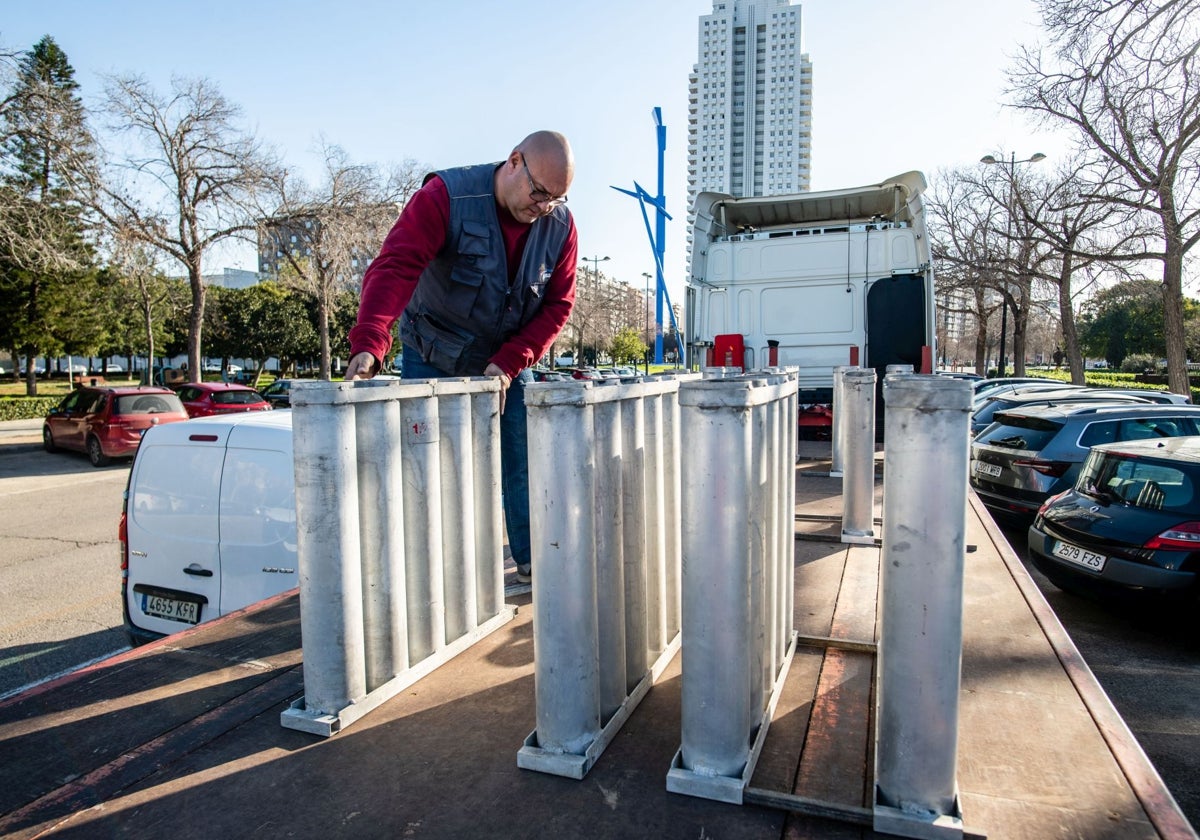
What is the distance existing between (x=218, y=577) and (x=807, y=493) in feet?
14.2

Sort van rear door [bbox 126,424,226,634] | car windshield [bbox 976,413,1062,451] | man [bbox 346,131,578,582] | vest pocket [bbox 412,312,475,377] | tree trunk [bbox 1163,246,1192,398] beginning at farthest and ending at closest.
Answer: tree trunk [bbox 1163,246,1192,398] < car windshield [bbox 976,413,1062,451] < van rear door [bbox 126,424,226,634] < vest pocket [bbox 412,312,475,377] < man [bbox 346,131,578,582]

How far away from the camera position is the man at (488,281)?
283 centimetres

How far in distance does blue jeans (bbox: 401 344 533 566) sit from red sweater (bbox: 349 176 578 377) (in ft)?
0.61

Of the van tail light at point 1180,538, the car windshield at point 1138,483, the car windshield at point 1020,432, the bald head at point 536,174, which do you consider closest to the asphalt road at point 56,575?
the bald head at point 536,174

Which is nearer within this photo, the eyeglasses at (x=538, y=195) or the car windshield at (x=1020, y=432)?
the eyeglasses at (x=538, y=195)

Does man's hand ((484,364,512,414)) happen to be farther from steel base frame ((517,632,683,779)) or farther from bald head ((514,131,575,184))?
steel base frame ((517,632,683,779))

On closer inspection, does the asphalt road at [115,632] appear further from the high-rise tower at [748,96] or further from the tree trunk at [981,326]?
the high-rise tower at [748,96]

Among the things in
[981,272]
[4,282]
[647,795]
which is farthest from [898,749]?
[4,282]

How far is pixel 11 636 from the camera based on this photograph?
19.6 feet

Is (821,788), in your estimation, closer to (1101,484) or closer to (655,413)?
(655,413)

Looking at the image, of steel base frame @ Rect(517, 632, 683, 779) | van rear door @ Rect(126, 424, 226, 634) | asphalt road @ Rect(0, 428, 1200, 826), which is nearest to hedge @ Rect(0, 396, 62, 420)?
asphalt road @ Rect(0, 428, 1200, 826)

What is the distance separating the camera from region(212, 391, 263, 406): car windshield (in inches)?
768

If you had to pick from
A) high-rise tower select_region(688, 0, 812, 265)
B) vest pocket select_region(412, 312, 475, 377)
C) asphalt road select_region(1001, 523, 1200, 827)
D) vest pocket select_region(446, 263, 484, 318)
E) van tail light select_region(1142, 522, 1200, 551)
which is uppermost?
high-rise tower select_region(688, 0, 812, 265)

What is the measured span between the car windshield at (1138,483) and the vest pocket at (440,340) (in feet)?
18.9
